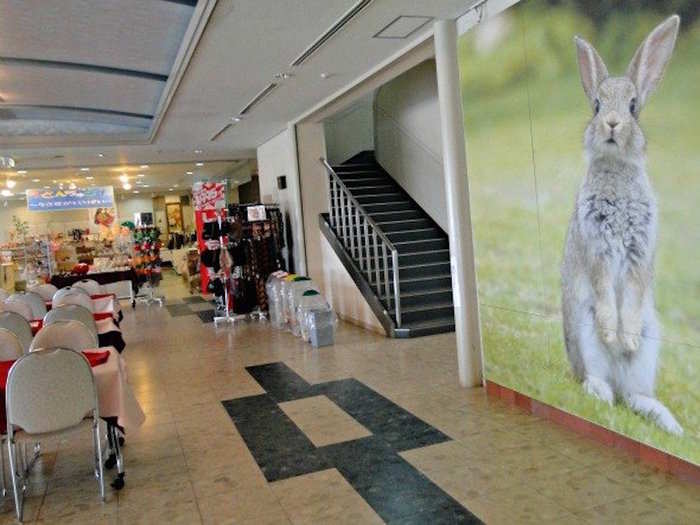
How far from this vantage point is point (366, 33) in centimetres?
538

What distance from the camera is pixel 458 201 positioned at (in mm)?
5215

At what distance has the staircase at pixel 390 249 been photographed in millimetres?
7922

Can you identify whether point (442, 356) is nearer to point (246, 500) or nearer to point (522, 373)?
point (522, 373)

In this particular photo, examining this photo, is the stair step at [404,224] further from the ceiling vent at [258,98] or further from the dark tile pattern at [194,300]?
the dark tile pattern at [194,300]

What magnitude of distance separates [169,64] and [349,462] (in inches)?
185

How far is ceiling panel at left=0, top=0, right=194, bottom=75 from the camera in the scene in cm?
508

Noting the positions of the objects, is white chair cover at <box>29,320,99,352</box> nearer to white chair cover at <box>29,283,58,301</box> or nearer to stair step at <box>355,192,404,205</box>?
white chair cover at <box>29,283,58,301</box>

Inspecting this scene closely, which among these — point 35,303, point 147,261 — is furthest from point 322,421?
point 147,261

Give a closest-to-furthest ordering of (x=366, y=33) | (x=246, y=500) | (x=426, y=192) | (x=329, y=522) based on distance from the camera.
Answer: (x=329, y=522)
(x=246, y=500)
(x=366, y=33)
(x=426, y=192)

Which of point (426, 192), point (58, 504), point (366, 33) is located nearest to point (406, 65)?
point (366, 33)

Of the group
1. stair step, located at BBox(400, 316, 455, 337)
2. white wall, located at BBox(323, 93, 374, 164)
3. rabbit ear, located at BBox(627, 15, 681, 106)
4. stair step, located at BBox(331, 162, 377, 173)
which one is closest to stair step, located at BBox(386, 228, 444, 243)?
stair step, located at BBox(400, 316, 455, 337)

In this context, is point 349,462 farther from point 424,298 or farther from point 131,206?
point 131,206

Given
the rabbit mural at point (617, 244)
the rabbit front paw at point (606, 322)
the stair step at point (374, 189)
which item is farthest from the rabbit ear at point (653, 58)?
the stair step at point (374, 189)

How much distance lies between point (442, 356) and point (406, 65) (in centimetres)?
306
